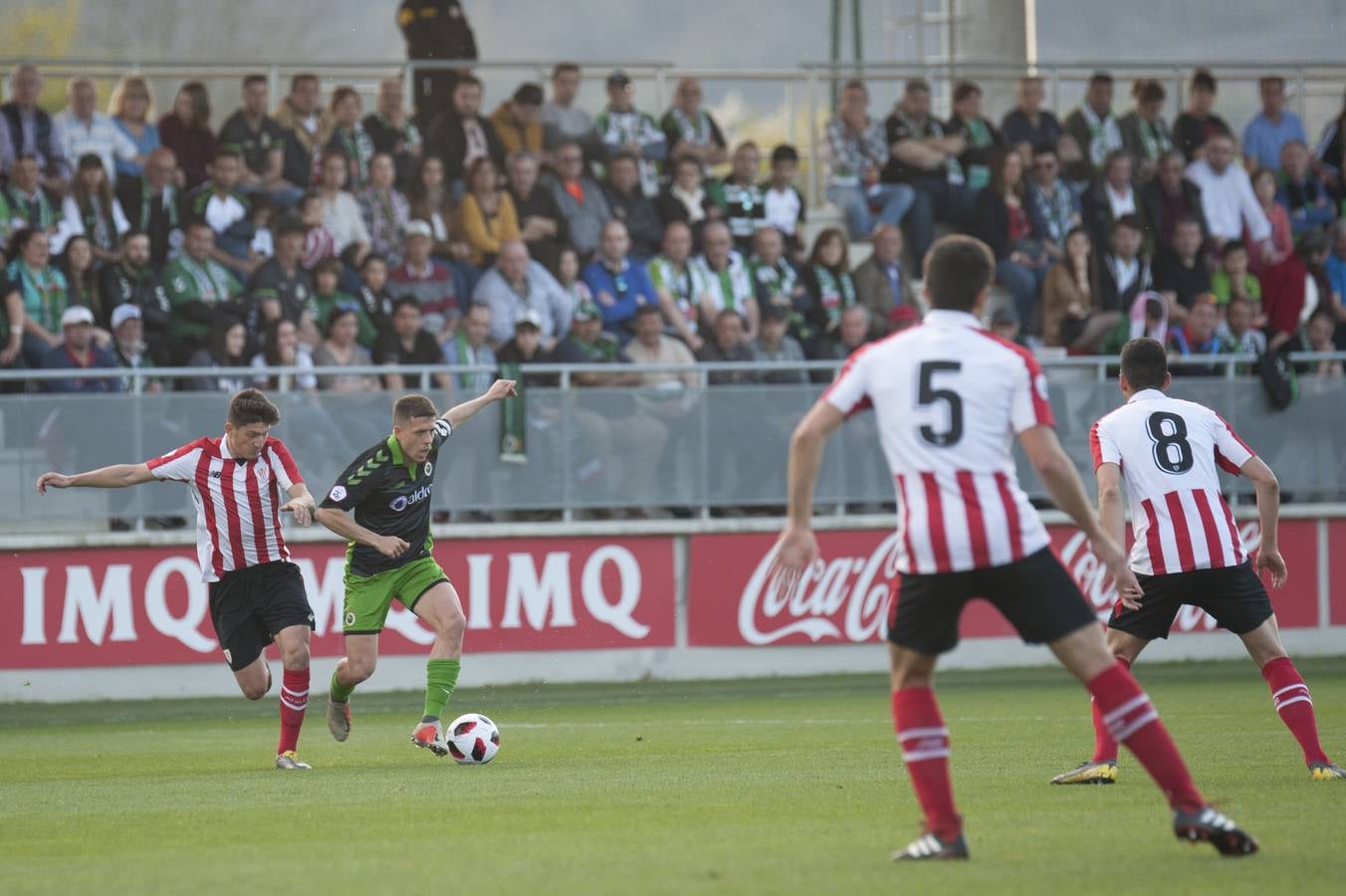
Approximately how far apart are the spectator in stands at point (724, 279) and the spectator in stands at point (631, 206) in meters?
0.57

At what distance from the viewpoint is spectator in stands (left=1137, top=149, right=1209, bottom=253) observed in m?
19.2

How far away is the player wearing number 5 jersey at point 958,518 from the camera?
5.92 metres

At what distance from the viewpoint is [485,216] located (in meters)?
17.1

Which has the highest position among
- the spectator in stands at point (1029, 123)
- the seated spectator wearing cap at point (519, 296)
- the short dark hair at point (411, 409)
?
the spectator in stands at point (1029, 123)

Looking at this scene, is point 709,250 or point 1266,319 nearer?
point 709,250

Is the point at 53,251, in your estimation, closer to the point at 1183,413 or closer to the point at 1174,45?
the point at 1183,413

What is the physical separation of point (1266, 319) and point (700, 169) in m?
5.91

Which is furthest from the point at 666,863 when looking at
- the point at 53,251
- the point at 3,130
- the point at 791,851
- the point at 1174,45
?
the point at 1174,45

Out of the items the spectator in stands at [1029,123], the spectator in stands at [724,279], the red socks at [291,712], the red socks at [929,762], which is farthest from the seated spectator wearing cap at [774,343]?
the red socks at [929,762]

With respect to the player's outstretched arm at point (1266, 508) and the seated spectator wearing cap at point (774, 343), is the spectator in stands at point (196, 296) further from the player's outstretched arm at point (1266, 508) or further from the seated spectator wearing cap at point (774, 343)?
the player's outstretched arm at point (1266, 508)

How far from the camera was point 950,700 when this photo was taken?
552 inches

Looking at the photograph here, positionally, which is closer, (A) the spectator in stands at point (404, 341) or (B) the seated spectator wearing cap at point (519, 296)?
(A) the spectator in stands at point (404, 341)

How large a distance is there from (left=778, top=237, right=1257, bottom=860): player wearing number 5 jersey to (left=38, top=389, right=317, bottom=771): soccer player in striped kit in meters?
5.03

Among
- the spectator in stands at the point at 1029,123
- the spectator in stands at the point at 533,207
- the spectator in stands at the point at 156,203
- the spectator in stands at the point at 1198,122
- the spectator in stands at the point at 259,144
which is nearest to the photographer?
the spectator in stands at the point at 156,203
